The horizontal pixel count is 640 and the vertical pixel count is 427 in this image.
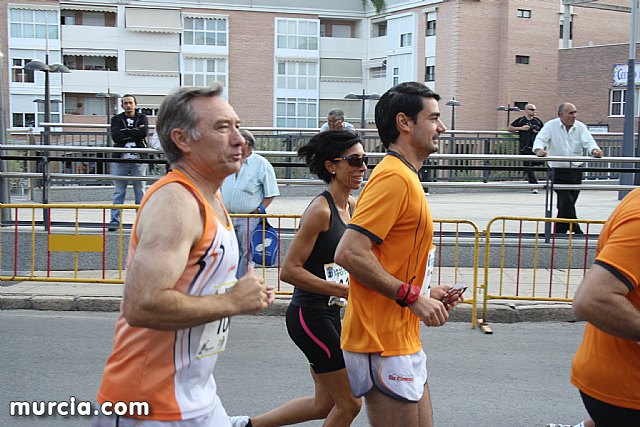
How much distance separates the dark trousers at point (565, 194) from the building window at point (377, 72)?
179 feet

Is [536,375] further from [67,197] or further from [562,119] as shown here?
[67,197]

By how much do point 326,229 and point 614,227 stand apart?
187 cm

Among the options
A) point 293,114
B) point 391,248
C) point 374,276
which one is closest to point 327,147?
point 391,248

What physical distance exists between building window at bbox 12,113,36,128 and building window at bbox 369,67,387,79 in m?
26.5

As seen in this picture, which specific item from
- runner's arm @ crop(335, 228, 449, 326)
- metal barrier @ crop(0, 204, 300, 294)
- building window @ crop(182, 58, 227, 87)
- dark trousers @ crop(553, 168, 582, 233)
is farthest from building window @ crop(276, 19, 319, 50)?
runner's arm @ crop(335, 228, 449, 326)

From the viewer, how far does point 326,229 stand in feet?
14.7

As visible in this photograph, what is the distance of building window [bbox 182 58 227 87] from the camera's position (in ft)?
209

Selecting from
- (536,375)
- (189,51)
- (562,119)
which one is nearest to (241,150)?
(536,375)

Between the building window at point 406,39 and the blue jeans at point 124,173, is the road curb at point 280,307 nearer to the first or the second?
the blue jeans at point 124,173

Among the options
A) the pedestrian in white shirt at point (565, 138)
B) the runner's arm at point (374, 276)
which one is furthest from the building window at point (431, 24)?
the runner's arm at point (374, 276)

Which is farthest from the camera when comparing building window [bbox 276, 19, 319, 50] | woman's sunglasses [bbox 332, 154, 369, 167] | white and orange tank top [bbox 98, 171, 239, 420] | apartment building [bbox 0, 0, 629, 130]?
building window [bbox 276, 19, 319, 50]

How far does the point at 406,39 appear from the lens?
6241 cm

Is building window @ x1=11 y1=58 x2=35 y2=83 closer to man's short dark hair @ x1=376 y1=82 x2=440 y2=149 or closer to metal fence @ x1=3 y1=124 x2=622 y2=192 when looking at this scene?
metal fence @ x1=3 y1=124 x2=622 y2=192

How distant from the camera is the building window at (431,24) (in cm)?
6025
